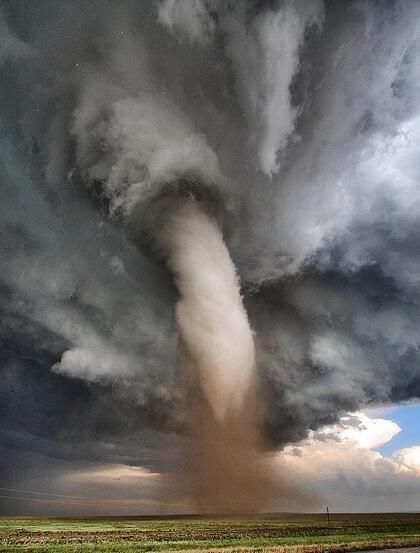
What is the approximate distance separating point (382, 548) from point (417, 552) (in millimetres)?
6570

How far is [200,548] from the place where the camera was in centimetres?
4800

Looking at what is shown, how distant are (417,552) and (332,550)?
29.9ft

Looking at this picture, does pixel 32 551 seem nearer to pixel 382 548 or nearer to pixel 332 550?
pixel 332 550

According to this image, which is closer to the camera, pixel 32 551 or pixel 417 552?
pixel 417 552

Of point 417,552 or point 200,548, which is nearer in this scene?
point 417,552

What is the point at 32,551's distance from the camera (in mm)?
47312

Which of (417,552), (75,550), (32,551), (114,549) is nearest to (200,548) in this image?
(114,549)

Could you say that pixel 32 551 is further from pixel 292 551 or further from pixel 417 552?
pixel 417 552

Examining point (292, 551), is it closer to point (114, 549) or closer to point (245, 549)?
point (245, 549)

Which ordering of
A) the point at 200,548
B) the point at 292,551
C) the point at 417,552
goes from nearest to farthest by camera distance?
the point at 417,552 → the point at 292,551 → the point at 200,548

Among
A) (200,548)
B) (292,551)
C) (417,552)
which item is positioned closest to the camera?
(417,552)

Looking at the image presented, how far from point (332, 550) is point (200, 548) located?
15.5 m

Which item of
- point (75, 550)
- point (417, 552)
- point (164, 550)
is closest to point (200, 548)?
point (164, 550)

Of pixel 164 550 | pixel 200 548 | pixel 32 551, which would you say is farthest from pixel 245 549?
pixel 32 551
